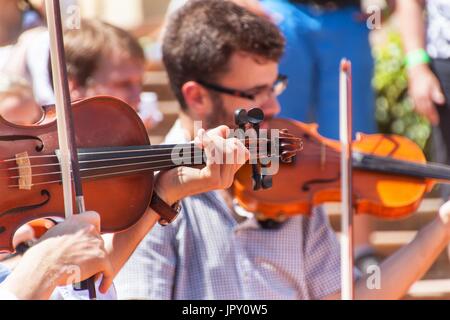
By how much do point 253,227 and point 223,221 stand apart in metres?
0.09

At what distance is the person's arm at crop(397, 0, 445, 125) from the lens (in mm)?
3268

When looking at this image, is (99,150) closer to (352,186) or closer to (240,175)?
(240,175)

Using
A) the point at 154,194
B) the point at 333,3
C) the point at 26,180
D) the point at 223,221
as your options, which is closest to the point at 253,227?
the point at 223,221

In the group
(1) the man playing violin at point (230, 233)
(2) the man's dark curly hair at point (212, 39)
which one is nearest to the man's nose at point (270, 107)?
(1) the man playing violin at point (230, 233)

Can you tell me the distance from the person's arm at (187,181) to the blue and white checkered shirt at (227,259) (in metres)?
0.33

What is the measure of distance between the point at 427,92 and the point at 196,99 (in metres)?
0.96

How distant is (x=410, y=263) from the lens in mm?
2512

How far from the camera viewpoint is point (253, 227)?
8.44 feet

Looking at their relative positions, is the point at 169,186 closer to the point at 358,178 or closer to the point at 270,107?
the point at 270,107

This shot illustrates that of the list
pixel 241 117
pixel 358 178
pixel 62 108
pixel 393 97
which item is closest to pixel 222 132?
pixel 241 117

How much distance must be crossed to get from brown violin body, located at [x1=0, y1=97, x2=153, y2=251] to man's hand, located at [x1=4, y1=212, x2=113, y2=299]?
14 cm

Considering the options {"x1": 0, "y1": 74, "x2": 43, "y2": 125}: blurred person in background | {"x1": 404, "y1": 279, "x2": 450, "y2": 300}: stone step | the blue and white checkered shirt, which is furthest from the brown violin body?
{"x1": 404, "y1": 279, "x2": 450, "y2": 300}: stone step

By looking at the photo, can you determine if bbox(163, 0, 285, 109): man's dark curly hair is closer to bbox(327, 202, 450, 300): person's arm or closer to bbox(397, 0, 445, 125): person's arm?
bbox(327, 202, 450, 300): person's arm

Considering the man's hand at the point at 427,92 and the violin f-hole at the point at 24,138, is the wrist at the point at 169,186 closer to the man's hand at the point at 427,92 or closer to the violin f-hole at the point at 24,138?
the violin f-hole at the point at 24,138
